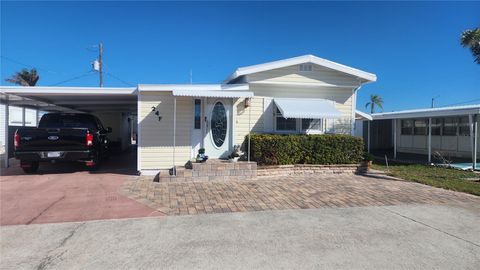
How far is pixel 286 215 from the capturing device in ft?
19.2

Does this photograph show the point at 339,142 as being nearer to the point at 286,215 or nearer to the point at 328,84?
the point at 328,84

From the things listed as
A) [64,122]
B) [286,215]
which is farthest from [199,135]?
[286,215]

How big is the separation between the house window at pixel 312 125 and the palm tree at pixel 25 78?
3714 centimetres

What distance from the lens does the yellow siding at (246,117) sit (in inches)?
436

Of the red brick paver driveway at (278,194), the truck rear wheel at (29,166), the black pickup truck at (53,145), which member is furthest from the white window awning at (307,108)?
the truck rear wheel at (29,166)

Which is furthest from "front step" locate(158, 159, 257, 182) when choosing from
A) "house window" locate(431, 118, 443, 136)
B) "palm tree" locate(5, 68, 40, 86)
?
"palm tree" locate(5, 68, 40, 86)

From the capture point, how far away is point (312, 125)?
12023 millimetres

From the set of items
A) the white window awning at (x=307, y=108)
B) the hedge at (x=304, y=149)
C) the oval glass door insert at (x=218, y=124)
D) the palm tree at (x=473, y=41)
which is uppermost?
the palm tree at (x=473, y=41)

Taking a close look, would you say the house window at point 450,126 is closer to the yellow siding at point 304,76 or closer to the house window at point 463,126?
the house window at point 463,126

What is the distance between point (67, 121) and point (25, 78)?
32949mm

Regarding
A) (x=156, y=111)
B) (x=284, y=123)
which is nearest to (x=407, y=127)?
(x=284, y=123)

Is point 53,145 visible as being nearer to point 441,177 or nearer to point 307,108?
point 307,108

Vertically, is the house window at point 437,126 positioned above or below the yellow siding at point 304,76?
below

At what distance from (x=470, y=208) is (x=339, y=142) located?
477cm
